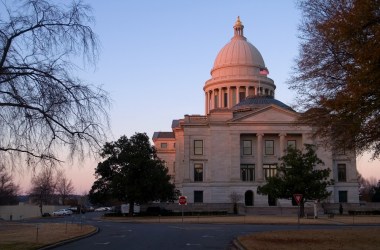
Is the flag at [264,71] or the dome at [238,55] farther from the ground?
the dome at [238,55]

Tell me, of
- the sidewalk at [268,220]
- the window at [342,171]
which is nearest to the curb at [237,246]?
the sidewalk at [268,220]

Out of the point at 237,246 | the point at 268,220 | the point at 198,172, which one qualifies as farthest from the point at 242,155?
A: the point at 237,246

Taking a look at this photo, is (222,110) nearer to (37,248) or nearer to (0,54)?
(37,248)

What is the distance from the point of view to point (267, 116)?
311 ft

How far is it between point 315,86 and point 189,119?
7327 centimetres

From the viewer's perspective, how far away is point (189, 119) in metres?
98.4

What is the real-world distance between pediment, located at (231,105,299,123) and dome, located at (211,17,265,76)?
28064mm

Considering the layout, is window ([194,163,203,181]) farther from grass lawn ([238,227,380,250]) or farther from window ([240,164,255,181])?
grass lawn ([238,227,380,250])

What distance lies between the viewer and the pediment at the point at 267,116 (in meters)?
94.1

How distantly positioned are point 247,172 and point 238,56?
36332mm

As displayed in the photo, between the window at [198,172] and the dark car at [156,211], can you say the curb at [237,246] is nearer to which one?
the dark car at [156,211]

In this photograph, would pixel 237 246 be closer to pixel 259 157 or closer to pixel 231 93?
pixel 259 157

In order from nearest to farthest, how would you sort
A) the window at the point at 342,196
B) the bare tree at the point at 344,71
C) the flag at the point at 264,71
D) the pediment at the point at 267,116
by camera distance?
the bare tree at the point at 344,71, the pediment at the point at 267,116, the window at the point at 342,196, the flag at the point at 264,71

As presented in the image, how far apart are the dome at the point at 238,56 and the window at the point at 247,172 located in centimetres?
3208
